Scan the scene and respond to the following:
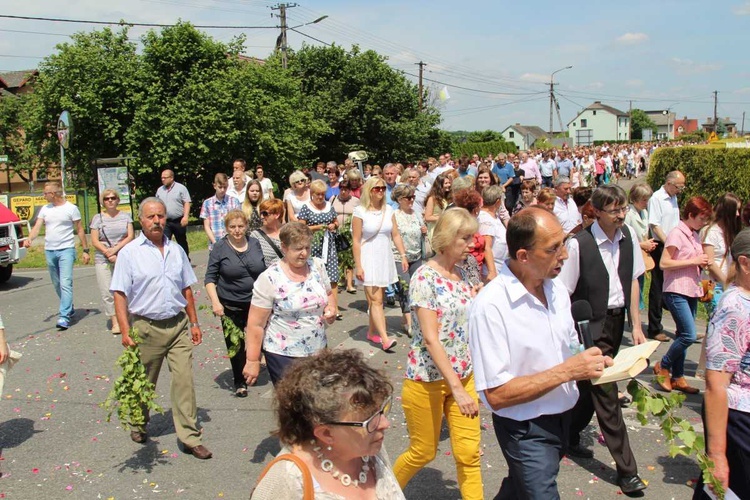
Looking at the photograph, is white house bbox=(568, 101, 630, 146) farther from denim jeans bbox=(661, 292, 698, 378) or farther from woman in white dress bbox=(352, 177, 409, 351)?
denim jeans bbox=(661, 292, 698, 378)

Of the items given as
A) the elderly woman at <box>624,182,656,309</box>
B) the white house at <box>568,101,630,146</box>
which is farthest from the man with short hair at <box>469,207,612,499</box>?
the white house at <box>568,101,630,146</box>

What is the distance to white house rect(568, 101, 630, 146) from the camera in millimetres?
137625

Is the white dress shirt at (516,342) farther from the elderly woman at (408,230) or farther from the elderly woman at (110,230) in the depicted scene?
the elderly woman at (110,230)

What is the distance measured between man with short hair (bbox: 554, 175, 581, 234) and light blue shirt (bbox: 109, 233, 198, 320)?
6098 mm

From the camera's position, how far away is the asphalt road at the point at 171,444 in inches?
189

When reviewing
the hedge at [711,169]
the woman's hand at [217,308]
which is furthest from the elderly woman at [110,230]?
the hedge at [711,169]

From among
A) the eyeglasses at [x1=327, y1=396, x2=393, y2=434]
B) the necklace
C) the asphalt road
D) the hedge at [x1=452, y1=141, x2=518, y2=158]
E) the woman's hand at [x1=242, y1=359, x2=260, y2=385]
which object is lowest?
the asphalt road

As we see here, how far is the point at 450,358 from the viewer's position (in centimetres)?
406

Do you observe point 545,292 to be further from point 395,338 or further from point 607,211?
point 395,338

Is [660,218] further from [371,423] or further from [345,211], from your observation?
[371,423]

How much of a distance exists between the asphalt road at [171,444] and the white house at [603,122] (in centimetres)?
13781

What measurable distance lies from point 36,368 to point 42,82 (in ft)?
61.7

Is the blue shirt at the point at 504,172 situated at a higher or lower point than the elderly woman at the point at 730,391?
higher

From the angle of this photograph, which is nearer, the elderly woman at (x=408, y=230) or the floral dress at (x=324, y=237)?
the elderly woman at (x=408, y=230)
